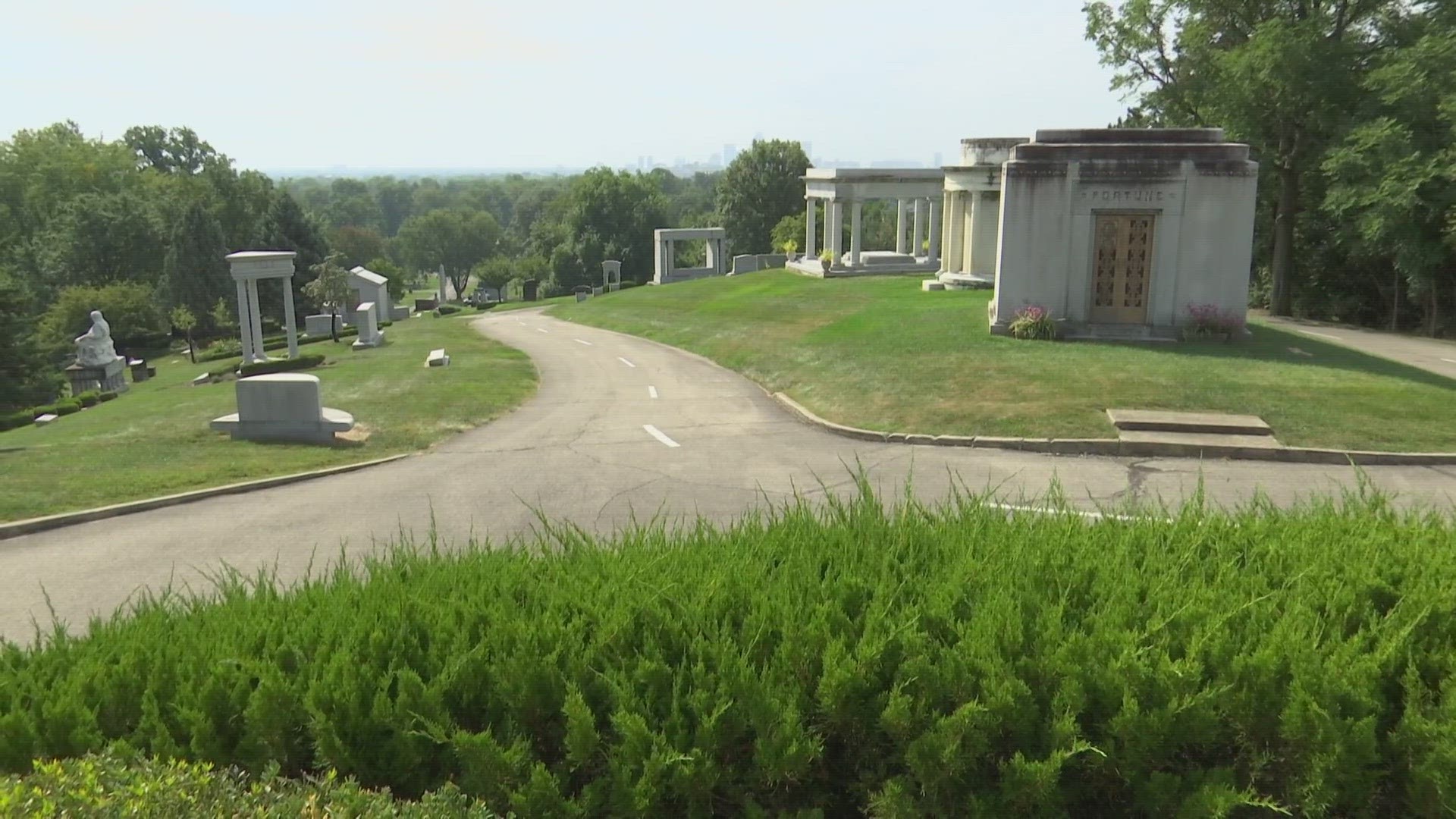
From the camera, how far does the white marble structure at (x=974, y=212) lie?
3628 cm

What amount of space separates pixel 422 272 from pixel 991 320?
137107 mm

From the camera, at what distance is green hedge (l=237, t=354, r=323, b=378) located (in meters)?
30.9

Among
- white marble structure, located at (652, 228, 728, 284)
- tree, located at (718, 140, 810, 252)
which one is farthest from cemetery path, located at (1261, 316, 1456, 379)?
tree, located at (718, 140, 810, 252)

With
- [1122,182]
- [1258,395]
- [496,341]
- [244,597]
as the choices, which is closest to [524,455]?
[244,597]

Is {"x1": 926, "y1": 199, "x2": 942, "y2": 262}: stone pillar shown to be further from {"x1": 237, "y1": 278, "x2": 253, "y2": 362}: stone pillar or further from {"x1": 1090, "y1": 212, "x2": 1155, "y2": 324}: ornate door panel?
{"x1": 237, "y1": 278, "x2": 253, "y2": 362}: stone pillar

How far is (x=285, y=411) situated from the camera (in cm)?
1769

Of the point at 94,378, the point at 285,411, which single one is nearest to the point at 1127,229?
the point at 285,411

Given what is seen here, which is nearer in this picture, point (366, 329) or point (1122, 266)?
point (1122, 266)

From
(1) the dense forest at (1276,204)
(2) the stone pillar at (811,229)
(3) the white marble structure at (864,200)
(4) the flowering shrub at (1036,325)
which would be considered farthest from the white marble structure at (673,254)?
(4) the flowering shrub at (1036,325)

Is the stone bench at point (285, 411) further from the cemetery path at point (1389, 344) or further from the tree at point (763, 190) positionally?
the tree at point (763, 190)

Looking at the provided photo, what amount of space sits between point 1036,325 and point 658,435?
10450 mm

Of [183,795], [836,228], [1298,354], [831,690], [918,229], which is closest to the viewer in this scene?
[183,795]

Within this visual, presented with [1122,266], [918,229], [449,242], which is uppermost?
[918,229]

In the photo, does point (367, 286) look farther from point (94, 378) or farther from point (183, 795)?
point (183, 795)
